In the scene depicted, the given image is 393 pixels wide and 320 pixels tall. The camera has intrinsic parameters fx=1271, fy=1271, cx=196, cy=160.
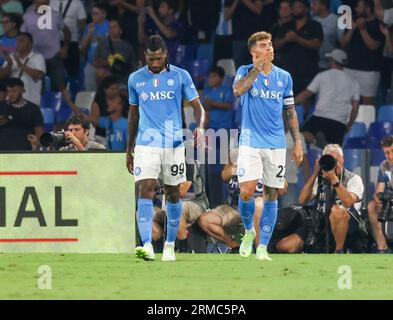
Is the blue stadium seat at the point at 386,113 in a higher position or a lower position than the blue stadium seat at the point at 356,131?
higher

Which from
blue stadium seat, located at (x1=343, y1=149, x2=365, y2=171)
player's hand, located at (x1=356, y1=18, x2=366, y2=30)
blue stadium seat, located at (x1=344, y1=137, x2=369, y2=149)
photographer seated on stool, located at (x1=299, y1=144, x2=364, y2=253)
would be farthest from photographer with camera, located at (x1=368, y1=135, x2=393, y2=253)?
player's hand, located at (x1=356, y1=18, x2=366, y2=30)

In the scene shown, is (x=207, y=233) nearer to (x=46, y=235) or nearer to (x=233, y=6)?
(x=46, y=235)

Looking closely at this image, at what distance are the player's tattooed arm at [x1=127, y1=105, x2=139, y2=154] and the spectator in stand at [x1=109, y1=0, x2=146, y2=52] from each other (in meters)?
5.64

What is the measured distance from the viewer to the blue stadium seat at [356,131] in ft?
53.8

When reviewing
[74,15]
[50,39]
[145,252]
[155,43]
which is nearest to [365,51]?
[74,15]

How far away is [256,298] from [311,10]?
8659 mm

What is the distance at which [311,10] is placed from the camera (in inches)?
682

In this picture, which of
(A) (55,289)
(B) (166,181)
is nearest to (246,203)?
(B) (166,181)

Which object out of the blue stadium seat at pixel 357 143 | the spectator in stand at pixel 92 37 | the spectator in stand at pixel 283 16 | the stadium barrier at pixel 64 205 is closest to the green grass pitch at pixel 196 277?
the stadium barrier at pixel 64 205

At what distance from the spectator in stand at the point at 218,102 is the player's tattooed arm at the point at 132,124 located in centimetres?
421

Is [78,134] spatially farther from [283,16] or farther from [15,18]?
[15,18]

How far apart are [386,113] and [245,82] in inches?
188

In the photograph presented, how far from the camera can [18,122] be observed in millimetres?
16641

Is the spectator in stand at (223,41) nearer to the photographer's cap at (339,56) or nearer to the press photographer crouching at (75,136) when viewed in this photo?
the photographer's cap at (339,56)
